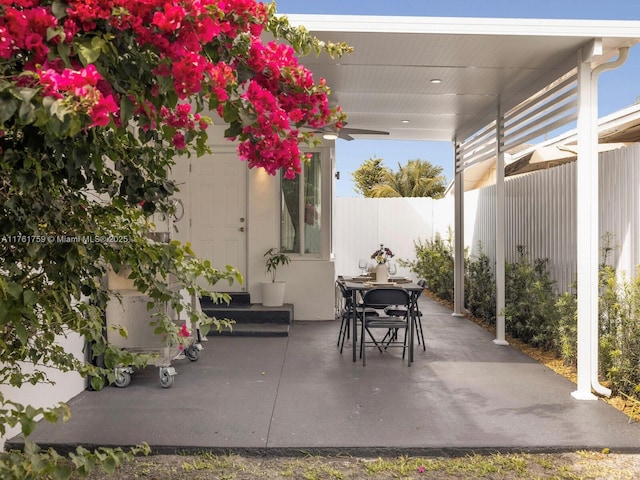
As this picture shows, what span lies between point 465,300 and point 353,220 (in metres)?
5.28

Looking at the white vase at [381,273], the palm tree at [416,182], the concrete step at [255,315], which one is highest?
the palm tree at [416,182]

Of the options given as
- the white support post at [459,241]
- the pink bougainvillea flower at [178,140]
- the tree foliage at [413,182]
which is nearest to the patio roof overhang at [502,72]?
the white support post at [459,241]

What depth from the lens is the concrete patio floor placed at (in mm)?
3889

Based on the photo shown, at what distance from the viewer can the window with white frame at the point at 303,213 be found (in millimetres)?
9094

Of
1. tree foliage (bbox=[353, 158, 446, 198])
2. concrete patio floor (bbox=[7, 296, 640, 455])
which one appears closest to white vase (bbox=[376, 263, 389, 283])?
concrete patio floor (bbox=[7, 296, 640, 455])

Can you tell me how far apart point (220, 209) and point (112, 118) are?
756 centimetres

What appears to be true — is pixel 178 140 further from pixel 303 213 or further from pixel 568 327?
pixel 303 213

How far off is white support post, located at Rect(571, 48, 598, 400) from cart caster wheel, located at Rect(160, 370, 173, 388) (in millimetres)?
3274

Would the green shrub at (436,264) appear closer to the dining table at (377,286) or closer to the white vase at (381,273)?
the dining table at (377,286)

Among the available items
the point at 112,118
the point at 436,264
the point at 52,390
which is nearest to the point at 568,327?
the point at 52,390

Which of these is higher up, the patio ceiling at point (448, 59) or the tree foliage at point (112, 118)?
the patio ceiling at point (448, 59)

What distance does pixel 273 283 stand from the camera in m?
8.76

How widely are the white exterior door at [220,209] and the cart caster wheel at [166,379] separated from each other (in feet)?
12.7

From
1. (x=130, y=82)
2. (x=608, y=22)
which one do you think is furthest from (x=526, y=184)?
(x=130, y=82)
